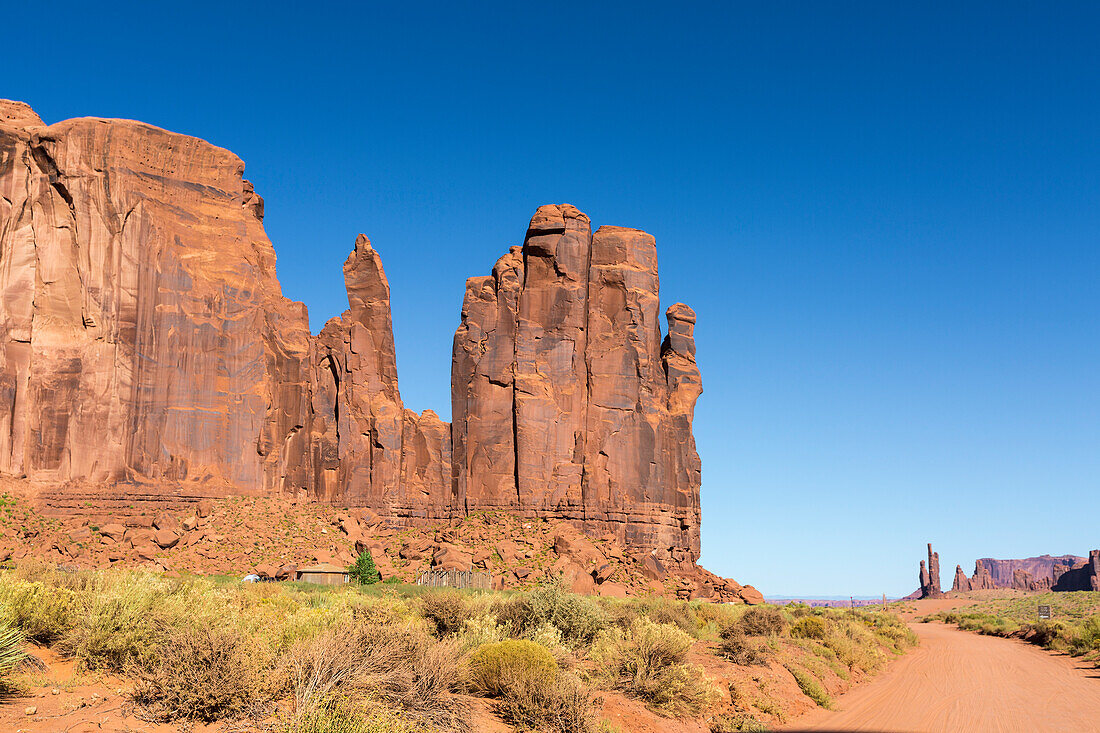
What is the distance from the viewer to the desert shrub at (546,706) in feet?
43.9

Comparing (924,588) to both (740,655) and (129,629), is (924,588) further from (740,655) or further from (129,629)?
(129,629)

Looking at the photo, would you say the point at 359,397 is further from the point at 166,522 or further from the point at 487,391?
the point at 166,522

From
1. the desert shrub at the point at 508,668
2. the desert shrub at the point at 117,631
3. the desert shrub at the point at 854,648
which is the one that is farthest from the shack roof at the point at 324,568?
the desert shrub at the point at 508,668

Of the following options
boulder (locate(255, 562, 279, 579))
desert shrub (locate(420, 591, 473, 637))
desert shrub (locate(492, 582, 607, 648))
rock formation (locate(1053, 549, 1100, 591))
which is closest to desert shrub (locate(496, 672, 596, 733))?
desert shrub (locate(420, 591, 473, 637))

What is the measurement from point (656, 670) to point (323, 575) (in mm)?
36606

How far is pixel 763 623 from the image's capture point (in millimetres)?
32469

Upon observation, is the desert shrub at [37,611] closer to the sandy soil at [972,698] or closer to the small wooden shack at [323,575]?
the sandy soil at [972,698]

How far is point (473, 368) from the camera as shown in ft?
228

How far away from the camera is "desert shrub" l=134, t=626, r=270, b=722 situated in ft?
35.1

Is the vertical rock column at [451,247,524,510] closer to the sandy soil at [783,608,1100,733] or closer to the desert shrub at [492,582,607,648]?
the sandy soil at [783,608,1100,733]

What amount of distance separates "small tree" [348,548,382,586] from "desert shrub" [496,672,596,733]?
134ft

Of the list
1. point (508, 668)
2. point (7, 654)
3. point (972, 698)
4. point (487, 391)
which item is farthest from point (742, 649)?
point (487, 391)

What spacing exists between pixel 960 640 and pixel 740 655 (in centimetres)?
2889

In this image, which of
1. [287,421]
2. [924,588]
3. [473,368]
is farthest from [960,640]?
[924,588]
